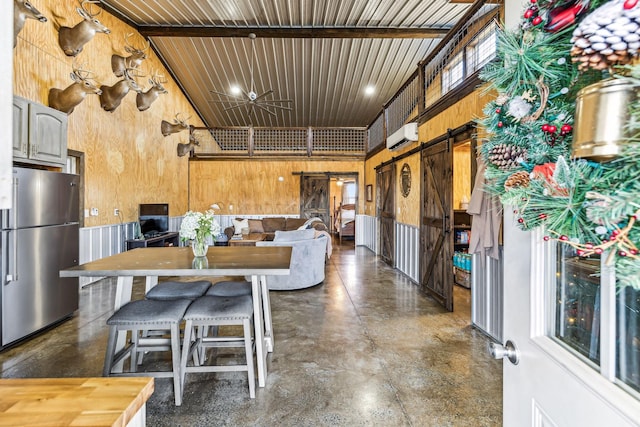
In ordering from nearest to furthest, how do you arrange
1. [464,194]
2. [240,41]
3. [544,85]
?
[544,85]
[464,194]
[240,41]

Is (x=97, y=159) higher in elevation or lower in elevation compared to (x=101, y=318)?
higher

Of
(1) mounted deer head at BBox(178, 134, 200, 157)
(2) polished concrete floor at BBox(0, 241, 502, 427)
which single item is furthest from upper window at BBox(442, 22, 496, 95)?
(1) mounted deer head at BBox(178, 134, 200, 157)

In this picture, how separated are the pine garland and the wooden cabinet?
13.9ft

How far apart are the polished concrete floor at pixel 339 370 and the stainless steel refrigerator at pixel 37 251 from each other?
22 cm

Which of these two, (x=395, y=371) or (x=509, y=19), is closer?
(x=509, y=19)

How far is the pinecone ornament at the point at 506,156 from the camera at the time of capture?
28.9 inches

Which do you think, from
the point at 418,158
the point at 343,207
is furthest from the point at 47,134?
the point at 343,207

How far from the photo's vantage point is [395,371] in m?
2.63

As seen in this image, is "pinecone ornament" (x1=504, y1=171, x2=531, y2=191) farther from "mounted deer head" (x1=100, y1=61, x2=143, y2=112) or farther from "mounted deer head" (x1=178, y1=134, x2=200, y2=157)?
"mounted deer head" (x1=178, y1=134, x2=200, y2=157)

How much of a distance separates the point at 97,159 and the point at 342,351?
17.1 ft

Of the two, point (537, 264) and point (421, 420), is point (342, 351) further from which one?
point (537, 264)

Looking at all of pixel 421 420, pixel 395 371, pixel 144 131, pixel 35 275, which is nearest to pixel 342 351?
pixel 395 371

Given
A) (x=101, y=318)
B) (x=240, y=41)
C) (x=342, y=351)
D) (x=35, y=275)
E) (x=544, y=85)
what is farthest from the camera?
(x=240, y=41)

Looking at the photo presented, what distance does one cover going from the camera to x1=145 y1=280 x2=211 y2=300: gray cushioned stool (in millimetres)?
2600
